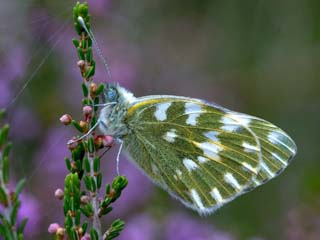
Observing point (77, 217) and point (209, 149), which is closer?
point (77, 217)

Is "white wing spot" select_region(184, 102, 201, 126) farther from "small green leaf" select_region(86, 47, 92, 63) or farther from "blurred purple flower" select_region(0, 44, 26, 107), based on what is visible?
"blurred purple flower" select_region(0, 44, 26, 107)

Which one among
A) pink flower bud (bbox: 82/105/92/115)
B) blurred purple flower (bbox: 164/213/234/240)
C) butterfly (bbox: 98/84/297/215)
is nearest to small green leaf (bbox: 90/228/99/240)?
pink flower bud (bbox: 82/105/92/115)

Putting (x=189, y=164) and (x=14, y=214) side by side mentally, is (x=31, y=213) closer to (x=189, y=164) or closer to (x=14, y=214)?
(x=189, y=164)

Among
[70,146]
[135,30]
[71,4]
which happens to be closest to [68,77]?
[71,4]

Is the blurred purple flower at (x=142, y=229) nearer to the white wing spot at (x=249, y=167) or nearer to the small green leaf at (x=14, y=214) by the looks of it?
the white wing spot at (x=249, y=167)

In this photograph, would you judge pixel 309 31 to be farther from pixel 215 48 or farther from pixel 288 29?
pixel 215 48

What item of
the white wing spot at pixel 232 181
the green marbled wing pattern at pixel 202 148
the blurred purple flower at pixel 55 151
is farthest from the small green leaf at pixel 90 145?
the blurred purple flower at pixel 55 151

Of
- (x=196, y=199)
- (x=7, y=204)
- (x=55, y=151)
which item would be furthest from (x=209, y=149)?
(x=55, y=151)
